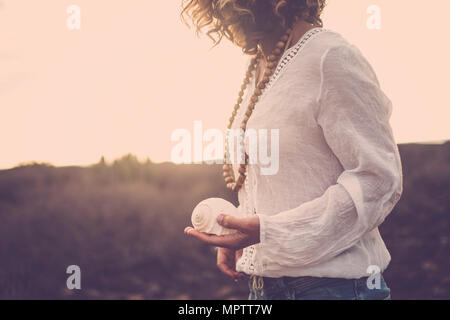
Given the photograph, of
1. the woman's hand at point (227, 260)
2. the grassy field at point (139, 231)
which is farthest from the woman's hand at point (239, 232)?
the grassy field at point (139, 231)

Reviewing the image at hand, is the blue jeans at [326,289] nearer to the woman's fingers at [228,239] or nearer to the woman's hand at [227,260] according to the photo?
the woman's fingers at [228,239]

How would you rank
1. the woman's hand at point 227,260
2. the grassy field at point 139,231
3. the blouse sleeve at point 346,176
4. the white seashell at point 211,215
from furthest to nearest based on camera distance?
the grassy field at point 139,231, the woman's hand at point 227,260, the white seashell at point 211,215, the blouse sleeve at point 346,176

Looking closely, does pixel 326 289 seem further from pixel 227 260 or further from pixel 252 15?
pixel 252 15

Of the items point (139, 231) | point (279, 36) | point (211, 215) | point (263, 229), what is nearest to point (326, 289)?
point (263, 229)

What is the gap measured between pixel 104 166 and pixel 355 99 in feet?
21.9

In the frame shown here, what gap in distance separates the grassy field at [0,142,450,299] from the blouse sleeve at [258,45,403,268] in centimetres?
480

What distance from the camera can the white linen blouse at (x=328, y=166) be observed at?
4.24 feet

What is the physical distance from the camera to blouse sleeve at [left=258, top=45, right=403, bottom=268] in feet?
4.23

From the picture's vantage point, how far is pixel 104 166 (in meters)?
7.64

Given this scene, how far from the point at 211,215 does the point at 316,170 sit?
12.9 inches

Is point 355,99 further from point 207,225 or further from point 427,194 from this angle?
point 427,194

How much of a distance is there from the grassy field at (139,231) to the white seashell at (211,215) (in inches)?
181

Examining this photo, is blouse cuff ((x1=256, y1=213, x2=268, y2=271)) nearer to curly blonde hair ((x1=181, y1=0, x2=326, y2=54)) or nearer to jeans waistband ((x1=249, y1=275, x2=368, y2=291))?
jeans waistband ((x1=249, y1=275, x2=368, y2=291))
